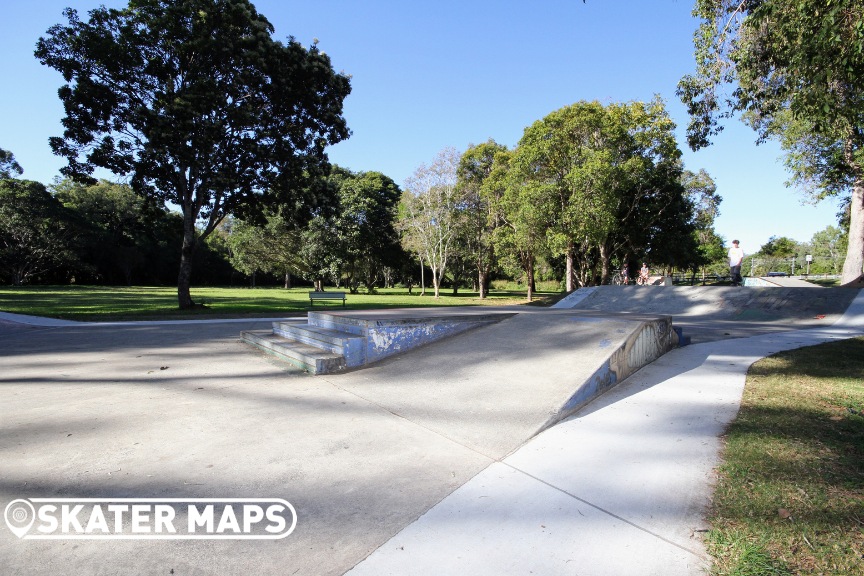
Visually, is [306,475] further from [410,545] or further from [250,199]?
[250,199]

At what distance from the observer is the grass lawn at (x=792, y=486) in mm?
2094

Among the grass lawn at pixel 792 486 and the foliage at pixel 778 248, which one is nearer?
the grass lawn at pixel 792 486

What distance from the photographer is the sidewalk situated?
215 cm

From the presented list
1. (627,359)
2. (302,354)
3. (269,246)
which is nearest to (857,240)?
(627,359)

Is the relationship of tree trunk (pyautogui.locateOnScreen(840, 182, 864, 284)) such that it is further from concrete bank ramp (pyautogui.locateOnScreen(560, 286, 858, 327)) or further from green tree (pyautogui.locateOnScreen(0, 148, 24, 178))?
green tree (pyautogui.locateOnScreen(0, 148, 24, 178))

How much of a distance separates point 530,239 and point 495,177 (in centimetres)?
668

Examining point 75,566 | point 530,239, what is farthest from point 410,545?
point 530,239

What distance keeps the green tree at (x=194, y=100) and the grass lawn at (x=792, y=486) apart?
16.6 m

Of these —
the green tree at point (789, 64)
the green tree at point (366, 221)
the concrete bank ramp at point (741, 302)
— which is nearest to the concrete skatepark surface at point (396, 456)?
the green tree at point (789, 64)

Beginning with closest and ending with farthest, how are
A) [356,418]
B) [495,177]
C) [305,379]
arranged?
[356,418] < [305,379] < [495,177]

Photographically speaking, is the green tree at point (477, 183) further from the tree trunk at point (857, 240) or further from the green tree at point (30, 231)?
the green tree at point (30, 231)

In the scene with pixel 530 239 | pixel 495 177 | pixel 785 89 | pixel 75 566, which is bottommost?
pixel 75 566

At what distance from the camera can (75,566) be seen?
2.14m

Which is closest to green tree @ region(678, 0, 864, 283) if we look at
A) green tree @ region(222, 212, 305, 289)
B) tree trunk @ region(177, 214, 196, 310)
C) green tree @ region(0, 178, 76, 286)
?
tree trunk @ region(177, 214, 196, 310)
